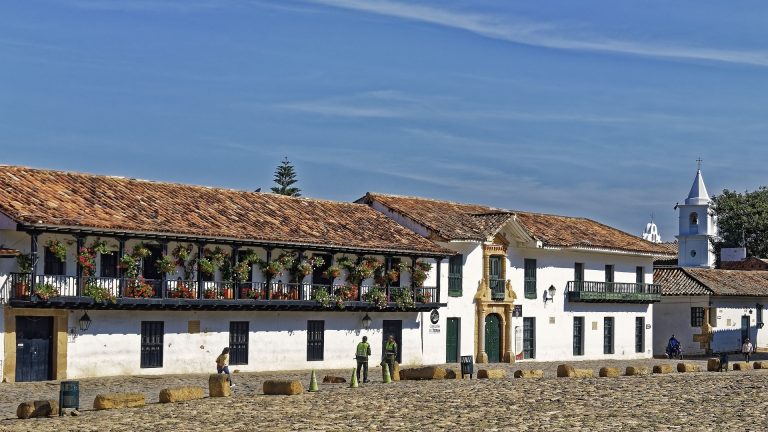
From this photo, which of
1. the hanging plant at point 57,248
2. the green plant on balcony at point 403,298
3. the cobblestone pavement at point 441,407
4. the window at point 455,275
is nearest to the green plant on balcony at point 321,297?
the green plant on balcony at point 403,298

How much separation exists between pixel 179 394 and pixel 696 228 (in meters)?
74.5

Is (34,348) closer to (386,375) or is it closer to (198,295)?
(198,295)

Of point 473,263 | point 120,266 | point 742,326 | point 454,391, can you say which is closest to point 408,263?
point 473,263

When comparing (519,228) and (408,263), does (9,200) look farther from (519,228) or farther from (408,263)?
(519,228)

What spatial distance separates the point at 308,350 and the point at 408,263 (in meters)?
5.71

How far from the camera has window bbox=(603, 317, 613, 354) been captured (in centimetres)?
5678

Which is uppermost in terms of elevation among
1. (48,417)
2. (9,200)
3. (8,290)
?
(9,200)

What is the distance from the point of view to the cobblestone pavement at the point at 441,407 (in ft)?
74.8

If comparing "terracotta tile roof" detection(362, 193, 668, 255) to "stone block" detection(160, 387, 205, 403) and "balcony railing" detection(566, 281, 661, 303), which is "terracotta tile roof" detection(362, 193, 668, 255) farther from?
"stone block" detection(160, 387, 205, 403)

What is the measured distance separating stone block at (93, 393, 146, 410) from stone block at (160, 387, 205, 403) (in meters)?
0.74

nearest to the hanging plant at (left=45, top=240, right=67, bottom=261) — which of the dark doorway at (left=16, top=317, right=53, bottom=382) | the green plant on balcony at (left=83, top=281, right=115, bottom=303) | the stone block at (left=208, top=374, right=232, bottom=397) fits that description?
the green plant on balcony at (left=83, top=281, right=115, bottom=303)

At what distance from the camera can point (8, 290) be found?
34.5 meters

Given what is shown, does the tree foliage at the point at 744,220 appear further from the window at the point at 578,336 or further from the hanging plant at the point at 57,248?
the hanging plant at the point at 57,248

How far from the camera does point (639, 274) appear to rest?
2336 inches
